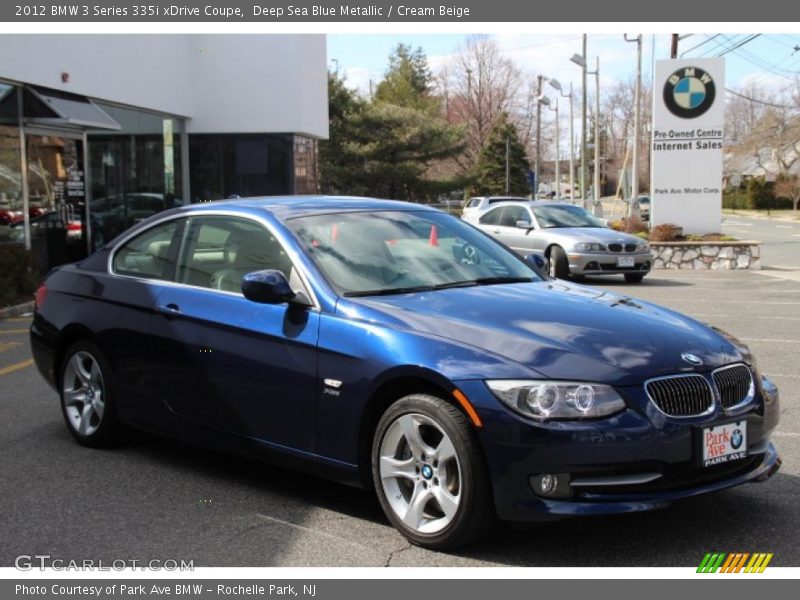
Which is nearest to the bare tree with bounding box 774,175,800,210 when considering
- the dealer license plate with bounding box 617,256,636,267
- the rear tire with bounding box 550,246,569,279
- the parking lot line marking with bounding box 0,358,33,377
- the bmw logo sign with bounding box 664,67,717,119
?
the bmw logo sign with bounding box 664,67,717,119

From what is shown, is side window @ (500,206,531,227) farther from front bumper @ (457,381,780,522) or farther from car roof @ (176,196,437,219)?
front bumper @ (457,381,780,522)

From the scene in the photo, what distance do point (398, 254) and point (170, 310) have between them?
1376 mm

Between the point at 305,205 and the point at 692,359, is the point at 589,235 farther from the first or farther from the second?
the point at 692,359

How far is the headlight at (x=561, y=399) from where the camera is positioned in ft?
12.4

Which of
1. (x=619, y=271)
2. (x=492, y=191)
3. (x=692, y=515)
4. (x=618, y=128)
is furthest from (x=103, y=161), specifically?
(x=618, y=128)

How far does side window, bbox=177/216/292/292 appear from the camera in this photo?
507 cm

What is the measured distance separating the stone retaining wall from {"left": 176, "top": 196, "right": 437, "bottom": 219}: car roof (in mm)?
15034

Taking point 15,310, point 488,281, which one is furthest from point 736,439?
point 15,310

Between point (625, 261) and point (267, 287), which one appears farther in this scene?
point (625, 261)

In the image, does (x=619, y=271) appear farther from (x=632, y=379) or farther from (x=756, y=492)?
(x=632, y=379)

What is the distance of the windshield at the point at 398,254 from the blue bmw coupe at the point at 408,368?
0.05 feet

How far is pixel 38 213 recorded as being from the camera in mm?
16938

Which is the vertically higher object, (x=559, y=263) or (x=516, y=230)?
(x=516, y=230)

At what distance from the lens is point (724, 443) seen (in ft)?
13.2
